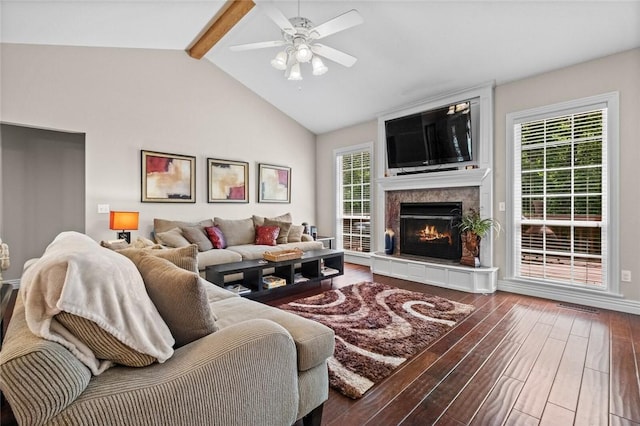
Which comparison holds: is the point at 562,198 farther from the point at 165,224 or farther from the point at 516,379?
the point at 165,224

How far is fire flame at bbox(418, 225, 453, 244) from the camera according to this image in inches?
172

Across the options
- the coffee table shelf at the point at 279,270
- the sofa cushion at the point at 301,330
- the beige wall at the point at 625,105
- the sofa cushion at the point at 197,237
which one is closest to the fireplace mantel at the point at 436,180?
the beige wall at the point at 625,105

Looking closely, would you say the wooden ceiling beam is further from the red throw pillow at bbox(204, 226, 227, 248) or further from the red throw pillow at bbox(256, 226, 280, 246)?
the red throw pillow at bbox(256, 226, 280, 246)

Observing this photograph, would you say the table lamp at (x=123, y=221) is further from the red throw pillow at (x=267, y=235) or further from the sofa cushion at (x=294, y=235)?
the sofa cushion at (x=294, y=235)

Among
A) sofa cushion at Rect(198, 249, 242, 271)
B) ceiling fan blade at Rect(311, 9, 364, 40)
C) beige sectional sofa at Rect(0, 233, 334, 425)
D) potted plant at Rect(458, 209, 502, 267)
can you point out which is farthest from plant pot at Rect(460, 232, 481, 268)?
beige sectional sofa at Rect(0, 233, 334, 425)

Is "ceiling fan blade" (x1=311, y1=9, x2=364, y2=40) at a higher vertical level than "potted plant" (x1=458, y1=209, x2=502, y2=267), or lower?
higher

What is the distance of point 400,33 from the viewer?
338 cm

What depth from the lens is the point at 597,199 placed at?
129 inches

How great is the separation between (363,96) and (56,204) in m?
4.84

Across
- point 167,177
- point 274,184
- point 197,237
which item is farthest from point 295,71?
point 274,184

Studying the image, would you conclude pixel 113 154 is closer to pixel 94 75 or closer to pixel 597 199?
pixel 94 75

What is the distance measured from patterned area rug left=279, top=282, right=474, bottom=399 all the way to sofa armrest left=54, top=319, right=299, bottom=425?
743 mm

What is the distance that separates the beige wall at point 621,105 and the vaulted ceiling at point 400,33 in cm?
14

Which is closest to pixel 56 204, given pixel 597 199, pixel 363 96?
pixel 363 96
